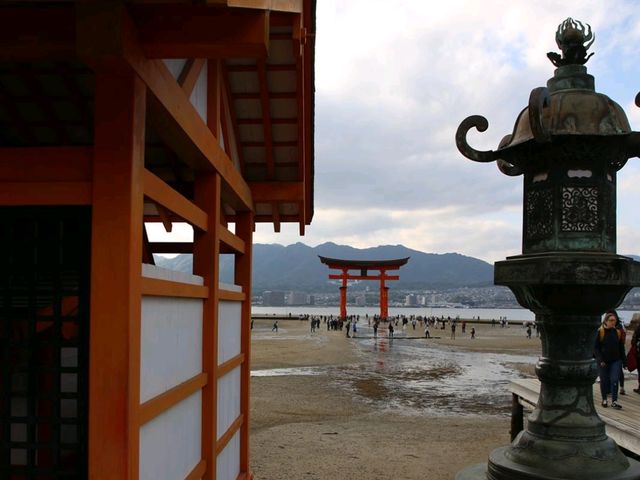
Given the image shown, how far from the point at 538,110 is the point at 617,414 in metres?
5.09

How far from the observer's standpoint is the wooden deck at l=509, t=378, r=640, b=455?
23.0 feet

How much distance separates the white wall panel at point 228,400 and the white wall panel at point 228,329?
0.24 m

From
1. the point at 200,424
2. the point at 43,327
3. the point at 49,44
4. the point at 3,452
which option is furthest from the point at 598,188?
the point at 43,327

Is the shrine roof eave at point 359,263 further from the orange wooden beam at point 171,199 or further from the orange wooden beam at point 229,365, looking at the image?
the orange wooden beam at point 171,199

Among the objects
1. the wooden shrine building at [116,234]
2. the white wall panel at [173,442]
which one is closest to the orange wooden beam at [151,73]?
the wooden shrine building at [116,234]

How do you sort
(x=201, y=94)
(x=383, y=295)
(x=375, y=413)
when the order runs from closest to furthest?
(x=201, y=94), (x=375, y=413), (x=383, y=295)

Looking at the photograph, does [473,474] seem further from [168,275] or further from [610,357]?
[610,357]

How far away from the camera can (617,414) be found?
8195mm

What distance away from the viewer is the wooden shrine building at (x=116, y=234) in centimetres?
352

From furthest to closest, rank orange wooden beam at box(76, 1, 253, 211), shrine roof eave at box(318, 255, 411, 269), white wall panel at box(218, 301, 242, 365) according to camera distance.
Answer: shrine roof eave at box(318, 255, 411, 269), white wall panel at box(218, 301, 242, 365), orange wooden beam at box(76, 1, 253, 211)

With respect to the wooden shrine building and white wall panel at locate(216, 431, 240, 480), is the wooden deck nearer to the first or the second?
white wall panel at locate(216, 431, 240, 480)

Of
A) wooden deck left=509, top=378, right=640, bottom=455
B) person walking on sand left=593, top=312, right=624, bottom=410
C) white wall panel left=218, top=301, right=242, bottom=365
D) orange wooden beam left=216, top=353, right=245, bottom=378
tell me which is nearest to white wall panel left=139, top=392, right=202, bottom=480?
orange wooden beam left=216, top=353, right=245, bottom=378

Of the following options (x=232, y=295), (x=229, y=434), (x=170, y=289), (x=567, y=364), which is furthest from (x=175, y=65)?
(x=567, y=364)

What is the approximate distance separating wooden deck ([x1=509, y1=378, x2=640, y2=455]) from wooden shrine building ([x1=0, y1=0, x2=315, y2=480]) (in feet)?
15.3
